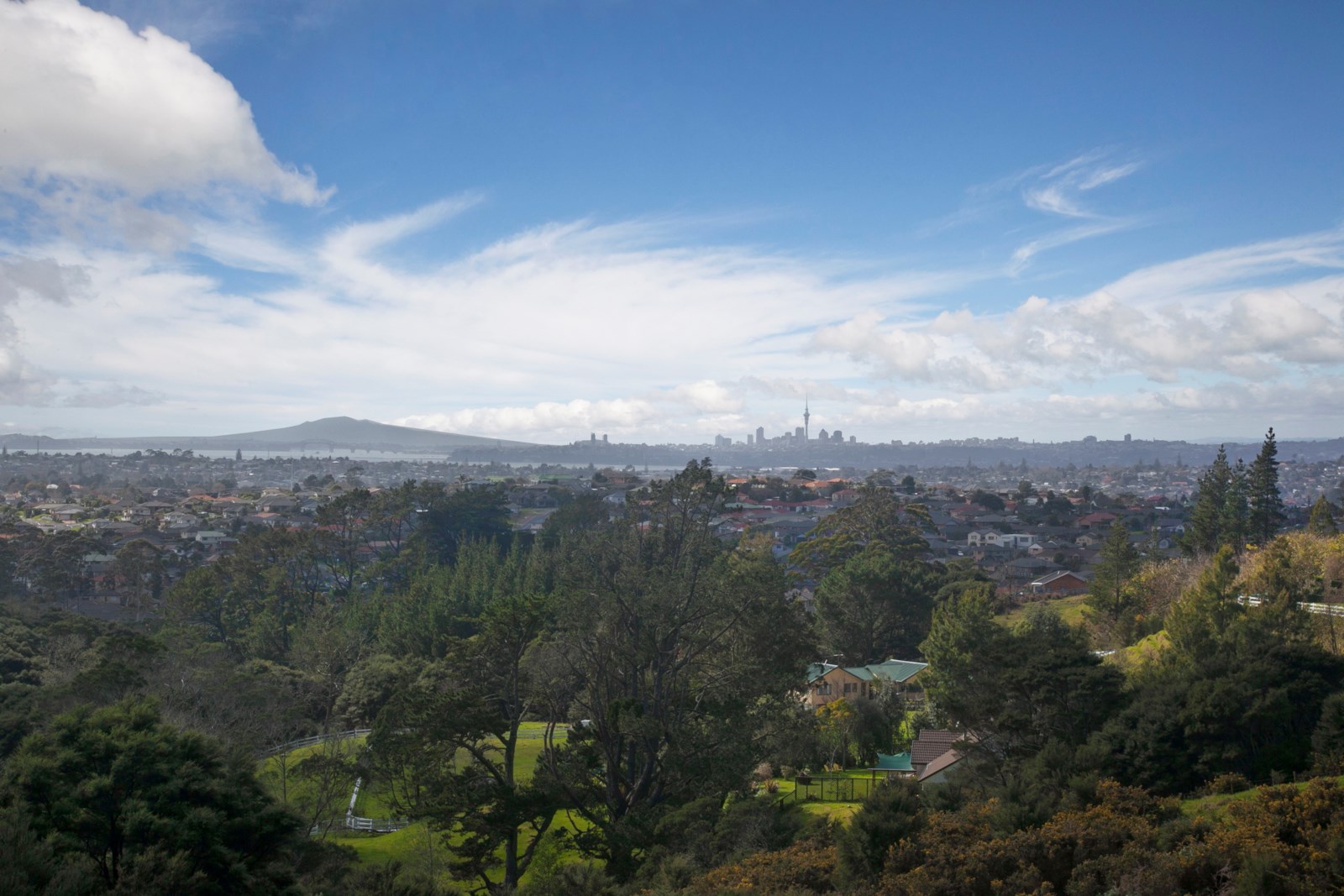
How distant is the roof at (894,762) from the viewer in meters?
19.8

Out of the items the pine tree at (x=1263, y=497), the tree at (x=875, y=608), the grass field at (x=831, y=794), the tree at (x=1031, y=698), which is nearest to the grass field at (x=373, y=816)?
the grass field at (x=831, y=794)

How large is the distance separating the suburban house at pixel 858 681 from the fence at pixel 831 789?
5.50 meters

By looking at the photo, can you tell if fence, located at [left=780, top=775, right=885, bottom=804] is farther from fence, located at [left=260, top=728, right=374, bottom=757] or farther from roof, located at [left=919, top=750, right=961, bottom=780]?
fence, located at [left=260, top=728, right=374, bottom=757]

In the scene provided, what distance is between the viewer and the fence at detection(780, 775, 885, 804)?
17.1 metres

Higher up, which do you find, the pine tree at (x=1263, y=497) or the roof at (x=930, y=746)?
the pine tree at (x=1263, y=497)

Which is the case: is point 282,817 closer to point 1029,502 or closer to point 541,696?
point 541,696

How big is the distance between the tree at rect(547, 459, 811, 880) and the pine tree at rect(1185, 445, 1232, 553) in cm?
1868

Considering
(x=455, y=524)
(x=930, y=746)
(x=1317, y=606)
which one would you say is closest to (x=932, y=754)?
(x=930, y=746)

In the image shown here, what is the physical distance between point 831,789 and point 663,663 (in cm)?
514

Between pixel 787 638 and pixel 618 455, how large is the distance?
15857 cm

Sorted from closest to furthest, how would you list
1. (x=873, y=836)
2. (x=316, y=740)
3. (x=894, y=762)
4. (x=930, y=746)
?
1. (x=873, y=836)
2. (x=930, y=746)
3. (x=894, y=762)
4. (x=316, y=740)

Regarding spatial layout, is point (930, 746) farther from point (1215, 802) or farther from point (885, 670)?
point (1215, 802)

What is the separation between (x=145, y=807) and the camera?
28.1 feet

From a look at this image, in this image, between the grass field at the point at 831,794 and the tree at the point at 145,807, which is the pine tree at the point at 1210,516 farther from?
the tree at the point at 145,807
